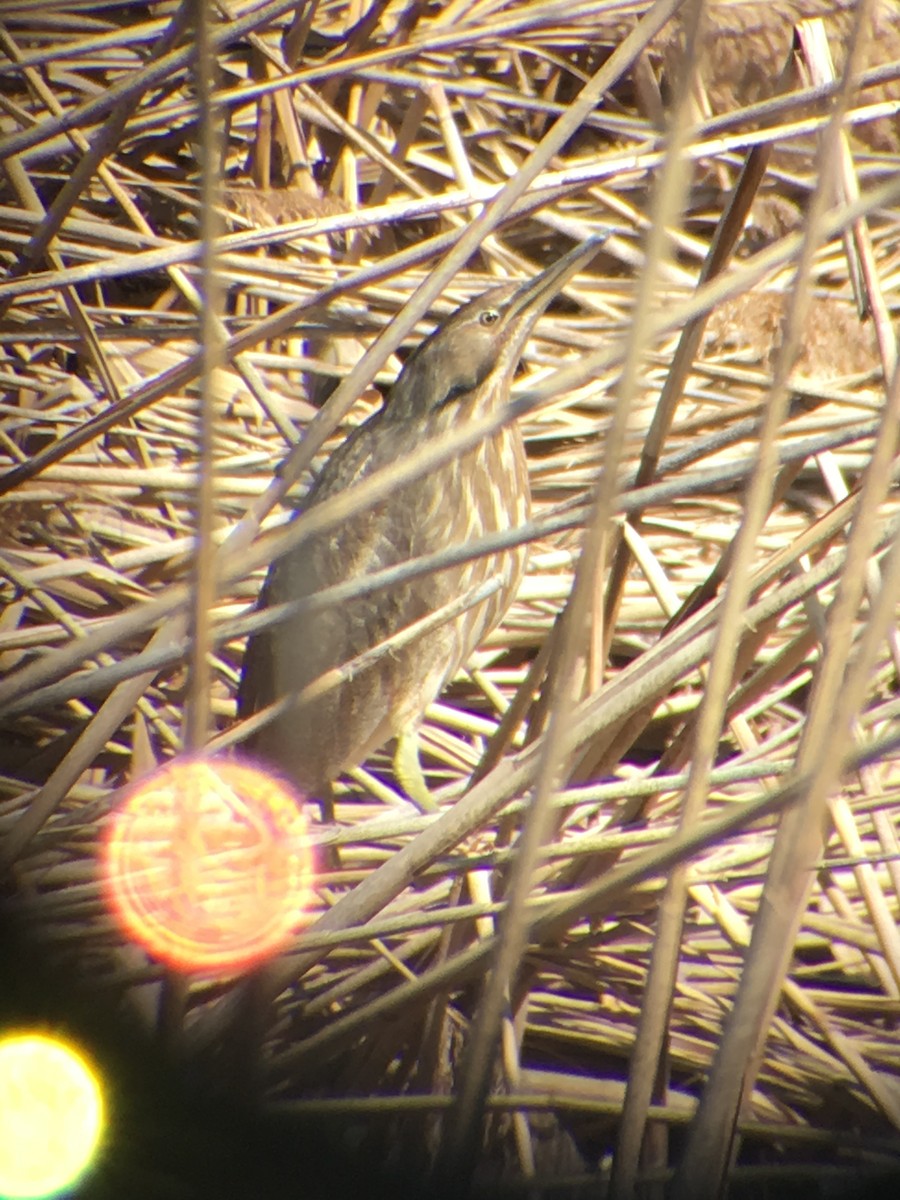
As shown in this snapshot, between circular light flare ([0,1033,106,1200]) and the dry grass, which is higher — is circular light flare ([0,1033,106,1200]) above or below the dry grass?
below

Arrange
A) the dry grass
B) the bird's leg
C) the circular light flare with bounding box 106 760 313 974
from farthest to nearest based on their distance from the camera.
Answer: the bird's leg
the circular light flare with bounding box 106 760 313 974
the dry grass

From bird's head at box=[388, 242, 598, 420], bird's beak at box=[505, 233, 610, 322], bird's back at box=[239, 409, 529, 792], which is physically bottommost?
bird's back at box=[239, 409, 529, 792]

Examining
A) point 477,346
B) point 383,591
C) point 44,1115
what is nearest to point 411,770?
point 383,591

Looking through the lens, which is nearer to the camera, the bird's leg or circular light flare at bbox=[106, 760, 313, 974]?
circular light flare at bbox=[106, 760, 313, 974]

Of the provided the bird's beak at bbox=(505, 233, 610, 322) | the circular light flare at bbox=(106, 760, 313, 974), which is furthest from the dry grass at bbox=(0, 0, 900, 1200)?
the bird's beak at bbox=(505, 233, 610, 322)

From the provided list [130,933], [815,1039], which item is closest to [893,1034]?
[815,1039]

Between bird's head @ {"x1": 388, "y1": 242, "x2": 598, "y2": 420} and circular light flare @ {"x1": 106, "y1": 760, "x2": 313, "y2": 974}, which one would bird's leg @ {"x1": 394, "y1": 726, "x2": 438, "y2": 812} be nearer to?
circular light flare @ {"x1": 106, "y1": 760, "x2": 313, "y2": 974}

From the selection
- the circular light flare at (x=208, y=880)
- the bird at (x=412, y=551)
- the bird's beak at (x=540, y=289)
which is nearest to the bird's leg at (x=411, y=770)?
the bird at (x=412, y=551)
